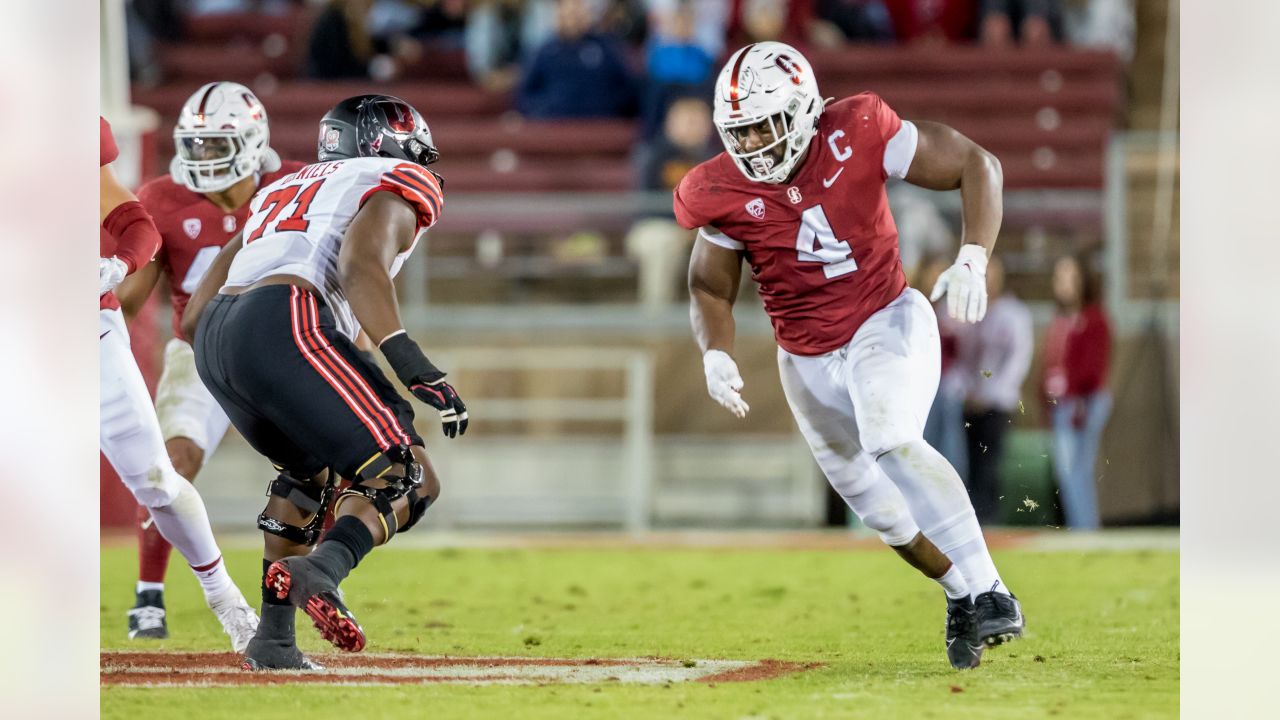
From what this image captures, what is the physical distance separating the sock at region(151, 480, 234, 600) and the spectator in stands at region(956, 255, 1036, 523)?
2.75m

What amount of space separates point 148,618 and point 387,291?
1.78 metres

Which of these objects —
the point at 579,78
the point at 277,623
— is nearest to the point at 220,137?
the point at 277,623

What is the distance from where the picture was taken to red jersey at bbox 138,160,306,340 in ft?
15.9

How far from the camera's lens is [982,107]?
1009 centimetres

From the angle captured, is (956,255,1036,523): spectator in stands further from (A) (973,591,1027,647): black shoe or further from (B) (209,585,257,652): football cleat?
(B) (209,585,257,652): football cleat

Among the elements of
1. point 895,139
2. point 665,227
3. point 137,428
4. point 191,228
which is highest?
point 895,139

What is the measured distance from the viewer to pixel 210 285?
4.06 metres

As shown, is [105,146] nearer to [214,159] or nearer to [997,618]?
[214,159]

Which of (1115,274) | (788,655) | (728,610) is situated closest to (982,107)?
(1115,274)

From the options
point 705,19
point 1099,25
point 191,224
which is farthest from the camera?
point 1099,25

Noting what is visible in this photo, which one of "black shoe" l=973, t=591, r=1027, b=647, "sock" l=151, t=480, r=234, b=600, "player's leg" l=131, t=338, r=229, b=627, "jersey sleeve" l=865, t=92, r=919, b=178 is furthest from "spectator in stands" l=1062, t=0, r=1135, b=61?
"sock" l=151, t=480, r=234, b=600

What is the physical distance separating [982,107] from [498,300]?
3214 millimetres

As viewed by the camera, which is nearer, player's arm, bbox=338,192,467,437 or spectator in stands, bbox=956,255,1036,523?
player's arm, bbox=338,192,467,437

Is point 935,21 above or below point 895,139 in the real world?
above
